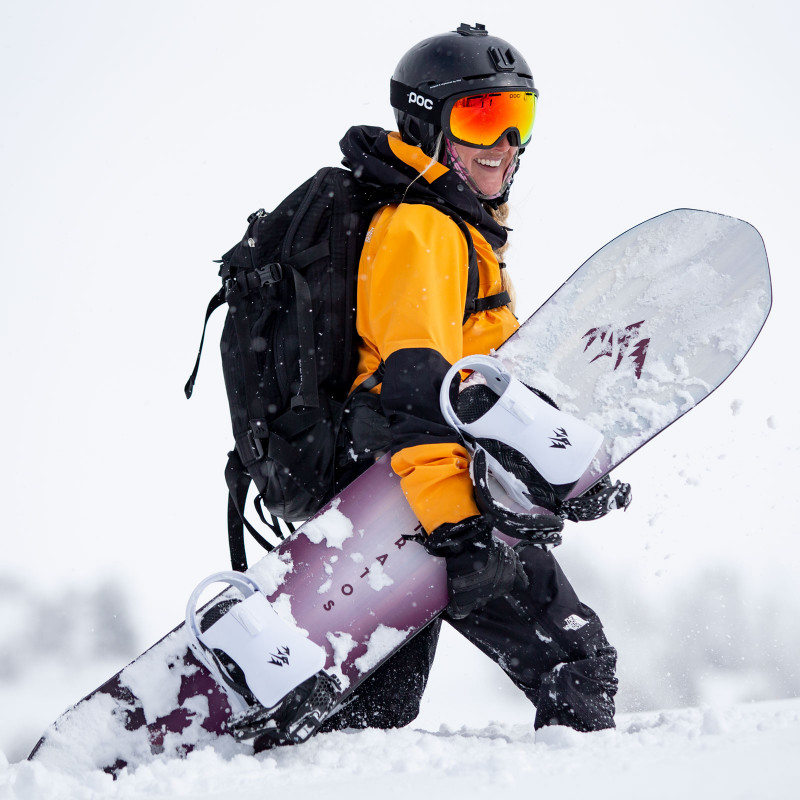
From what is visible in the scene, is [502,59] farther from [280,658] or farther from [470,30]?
[280,658]

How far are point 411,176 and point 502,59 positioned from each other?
0.49 meters

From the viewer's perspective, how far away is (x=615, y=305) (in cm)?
268

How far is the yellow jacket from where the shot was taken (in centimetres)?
207

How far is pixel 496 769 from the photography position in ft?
5.18

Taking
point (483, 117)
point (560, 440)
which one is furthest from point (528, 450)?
point (483, 117)

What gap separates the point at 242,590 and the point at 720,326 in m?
1.63

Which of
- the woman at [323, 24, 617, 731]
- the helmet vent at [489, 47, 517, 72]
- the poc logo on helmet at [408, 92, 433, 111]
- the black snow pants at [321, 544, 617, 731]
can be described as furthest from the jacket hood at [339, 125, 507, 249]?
the black snow pants at [321, 544, 617, 731]

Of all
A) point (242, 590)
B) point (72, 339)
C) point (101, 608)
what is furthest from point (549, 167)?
point (242, 590)

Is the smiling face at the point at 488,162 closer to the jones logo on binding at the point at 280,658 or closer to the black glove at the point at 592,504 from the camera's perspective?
the black glove at the point at 592,504

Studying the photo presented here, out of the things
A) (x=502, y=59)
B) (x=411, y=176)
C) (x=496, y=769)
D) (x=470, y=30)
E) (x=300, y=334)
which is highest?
(x=470, y=30)

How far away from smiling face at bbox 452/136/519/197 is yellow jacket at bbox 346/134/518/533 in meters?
0.16

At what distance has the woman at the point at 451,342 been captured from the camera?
82.1 inches

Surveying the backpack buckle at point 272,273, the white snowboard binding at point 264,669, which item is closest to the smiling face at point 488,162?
the backpack buckle at point 272,273

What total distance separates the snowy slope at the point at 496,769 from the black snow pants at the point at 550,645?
15 cm
